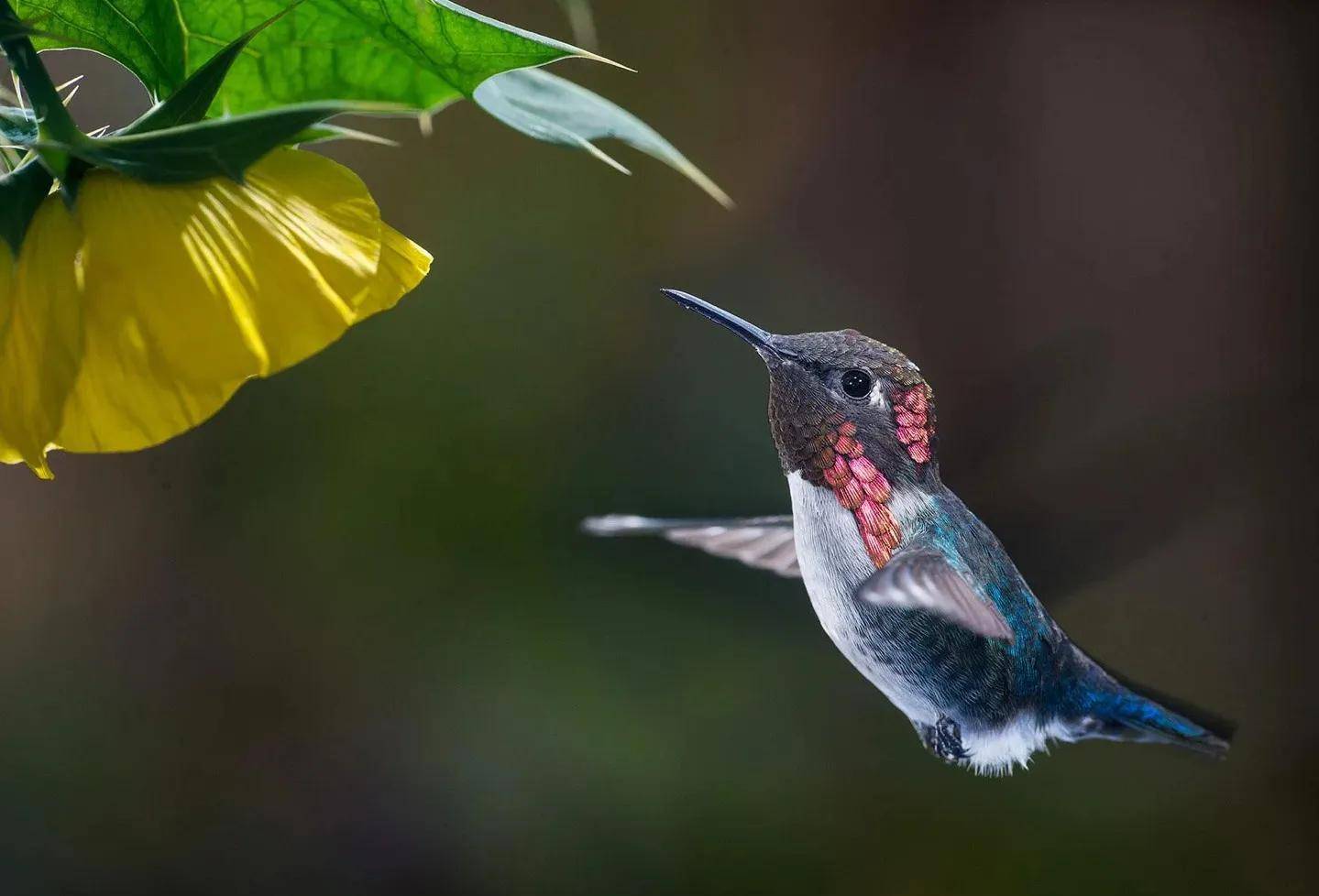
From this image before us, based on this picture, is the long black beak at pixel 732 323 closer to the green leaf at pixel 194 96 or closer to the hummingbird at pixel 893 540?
the hummingbird at pixel 893 540

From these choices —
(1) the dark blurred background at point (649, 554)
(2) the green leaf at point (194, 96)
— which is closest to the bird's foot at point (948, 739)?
(2) the green leaf at point (194, 96)

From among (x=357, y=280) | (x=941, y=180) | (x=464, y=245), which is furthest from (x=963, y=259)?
(x=357, y=280)

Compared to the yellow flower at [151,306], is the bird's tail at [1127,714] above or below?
below

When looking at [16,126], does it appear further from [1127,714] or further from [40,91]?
[1127,714]

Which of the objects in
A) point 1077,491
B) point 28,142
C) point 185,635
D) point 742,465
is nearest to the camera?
point 28,142

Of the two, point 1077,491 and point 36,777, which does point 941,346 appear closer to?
point 1077,491

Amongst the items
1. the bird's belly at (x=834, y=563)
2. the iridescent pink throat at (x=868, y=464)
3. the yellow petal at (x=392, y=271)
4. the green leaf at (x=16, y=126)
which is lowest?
the bird's belly at (x=834, y=563)
